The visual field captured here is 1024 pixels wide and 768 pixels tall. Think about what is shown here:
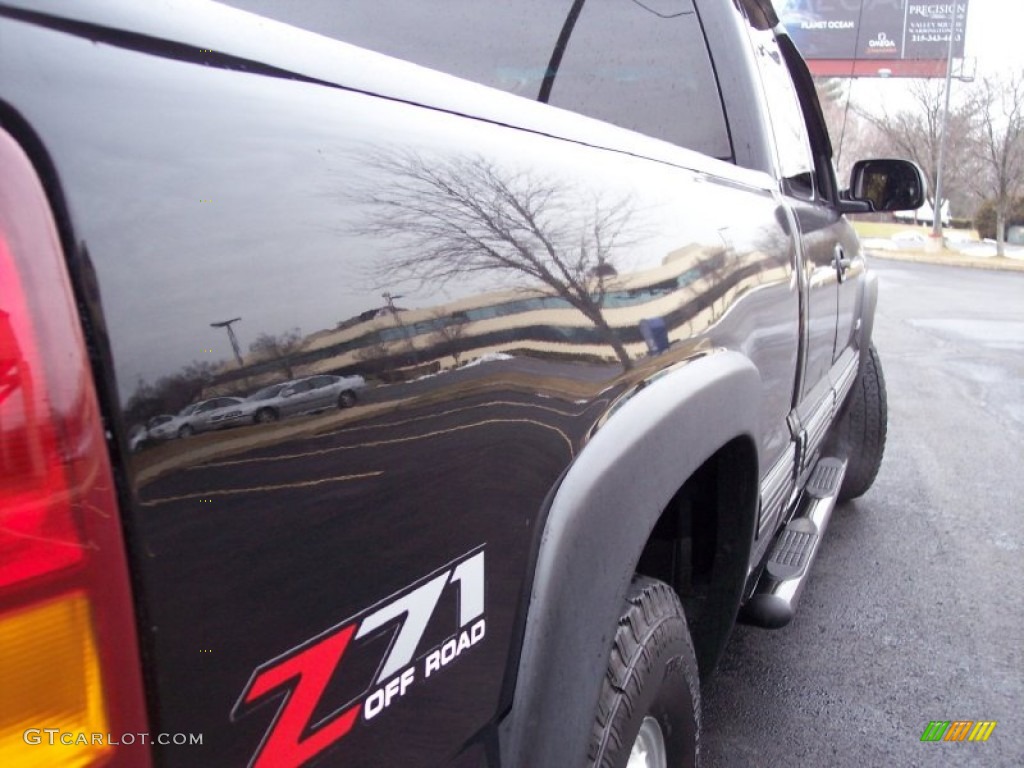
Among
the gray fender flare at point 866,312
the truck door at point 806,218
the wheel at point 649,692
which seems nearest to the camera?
the wheel at point 649,692

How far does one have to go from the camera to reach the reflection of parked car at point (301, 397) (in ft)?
2.50

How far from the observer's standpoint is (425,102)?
1025 millimetres

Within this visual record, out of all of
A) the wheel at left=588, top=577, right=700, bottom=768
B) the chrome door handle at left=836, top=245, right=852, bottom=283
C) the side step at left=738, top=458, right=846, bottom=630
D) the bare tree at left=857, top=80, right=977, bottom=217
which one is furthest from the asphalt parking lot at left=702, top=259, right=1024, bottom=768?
the bare tree at left=857, top=80, right=977, bottom=217

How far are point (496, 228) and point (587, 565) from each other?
18.3 inches

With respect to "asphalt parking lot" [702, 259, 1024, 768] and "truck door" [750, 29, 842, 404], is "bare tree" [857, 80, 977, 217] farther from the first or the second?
"truck door" [750, 29, 842, 404]

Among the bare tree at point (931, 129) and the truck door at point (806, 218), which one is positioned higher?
the bare tree at point (931, 129)

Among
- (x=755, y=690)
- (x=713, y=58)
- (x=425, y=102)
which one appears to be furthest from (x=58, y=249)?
(x=755, y=690)

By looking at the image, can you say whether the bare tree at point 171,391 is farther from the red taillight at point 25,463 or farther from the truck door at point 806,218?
the truck door at point 806,218

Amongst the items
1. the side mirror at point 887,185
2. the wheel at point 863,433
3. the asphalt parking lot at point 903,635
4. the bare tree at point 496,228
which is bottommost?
the asphalt parking lot at point 903,635

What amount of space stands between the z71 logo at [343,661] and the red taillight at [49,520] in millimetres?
139

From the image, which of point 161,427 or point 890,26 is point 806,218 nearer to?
point 161,427

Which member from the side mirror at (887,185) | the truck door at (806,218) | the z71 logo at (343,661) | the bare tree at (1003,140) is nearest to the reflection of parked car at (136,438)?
the z71 logo at (343,661)

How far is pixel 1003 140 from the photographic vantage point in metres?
25.8

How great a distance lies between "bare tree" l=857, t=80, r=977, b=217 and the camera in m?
25.3
